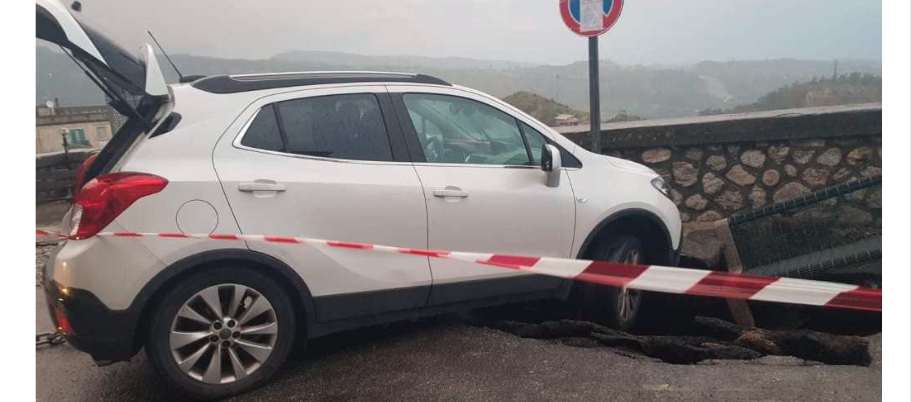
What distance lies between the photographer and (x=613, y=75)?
232 inches

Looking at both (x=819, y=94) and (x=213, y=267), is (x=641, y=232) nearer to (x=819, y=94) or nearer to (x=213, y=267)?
(x=819, y=94)

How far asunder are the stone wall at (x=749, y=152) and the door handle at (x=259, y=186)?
370 cm

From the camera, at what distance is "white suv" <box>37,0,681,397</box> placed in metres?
2.83

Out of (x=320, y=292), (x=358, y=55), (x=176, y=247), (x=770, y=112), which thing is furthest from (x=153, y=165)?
(x=770, y=112)

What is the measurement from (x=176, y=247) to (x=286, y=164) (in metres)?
0.62

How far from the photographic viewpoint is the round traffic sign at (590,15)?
5.31 metres

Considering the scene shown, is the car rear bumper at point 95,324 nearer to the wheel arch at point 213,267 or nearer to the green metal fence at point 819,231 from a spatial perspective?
the wheel arch at point 213,267

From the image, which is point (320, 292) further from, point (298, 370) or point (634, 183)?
point (634, 183)

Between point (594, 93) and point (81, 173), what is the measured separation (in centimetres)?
393

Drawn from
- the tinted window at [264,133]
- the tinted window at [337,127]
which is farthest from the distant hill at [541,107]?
the tinted window at [264,133]

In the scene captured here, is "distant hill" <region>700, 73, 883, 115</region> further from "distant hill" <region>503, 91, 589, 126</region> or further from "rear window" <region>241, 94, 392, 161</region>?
"rear window" <region>241, 94, 392, 161</region>

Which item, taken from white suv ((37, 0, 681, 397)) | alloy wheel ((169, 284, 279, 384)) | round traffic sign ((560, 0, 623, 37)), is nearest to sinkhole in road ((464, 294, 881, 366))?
white suv ((37, 0, 681, 397))

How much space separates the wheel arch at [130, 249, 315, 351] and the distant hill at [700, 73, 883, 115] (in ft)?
14.1

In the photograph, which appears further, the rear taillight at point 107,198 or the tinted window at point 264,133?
the tinted window at point 264,133
